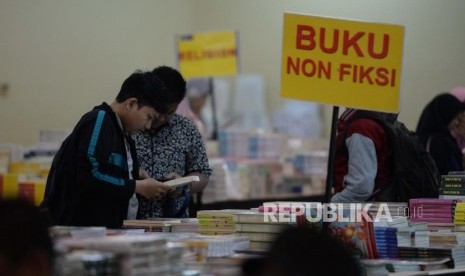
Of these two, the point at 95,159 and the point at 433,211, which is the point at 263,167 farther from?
the point at 95,159

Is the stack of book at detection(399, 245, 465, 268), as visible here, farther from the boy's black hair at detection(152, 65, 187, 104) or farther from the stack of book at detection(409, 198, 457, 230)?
the boy's black hair at detection(152, 65, 187, 104)

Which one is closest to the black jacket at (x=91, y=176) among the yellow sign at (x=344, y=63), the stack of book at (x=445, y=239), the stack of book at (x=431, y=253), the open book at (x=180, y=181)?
the open book at (x=180, y=181)

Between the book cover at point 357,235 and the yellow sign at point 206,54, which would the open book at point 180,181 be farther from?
the yellow sign at point 206,54

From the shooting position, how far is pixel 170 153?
4.82 metres

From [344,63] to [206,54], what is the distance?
462cm

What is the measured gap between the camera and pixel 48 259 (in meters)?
2.32

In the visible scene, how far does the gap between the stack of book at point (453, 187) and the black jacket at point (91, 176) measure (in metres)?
1.73

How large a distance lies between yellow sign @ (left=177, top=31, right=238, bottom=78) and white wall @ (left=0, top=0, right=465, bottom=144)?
105 cm

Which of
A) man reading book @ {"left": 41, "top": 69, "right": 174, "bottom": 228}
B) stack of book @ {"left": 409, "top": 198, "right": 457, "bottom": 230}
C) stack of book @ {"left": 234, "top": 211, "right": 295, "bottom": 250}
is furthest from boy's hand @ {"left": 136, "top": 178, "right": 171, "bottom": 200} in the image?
stack of book @ {"left": 409, "top": 198, "right": 457, "bottom": 230}

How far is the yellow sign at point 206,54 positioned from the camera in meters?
8.76

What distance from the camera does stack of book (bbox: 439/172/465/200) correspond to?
15.8ft

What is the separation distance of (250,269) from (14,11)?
669cm

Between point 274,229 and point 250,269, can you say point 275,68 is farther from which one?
point 250,269

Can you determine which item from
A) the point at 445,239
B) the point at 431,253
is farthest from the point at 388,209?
the point at 431,253
